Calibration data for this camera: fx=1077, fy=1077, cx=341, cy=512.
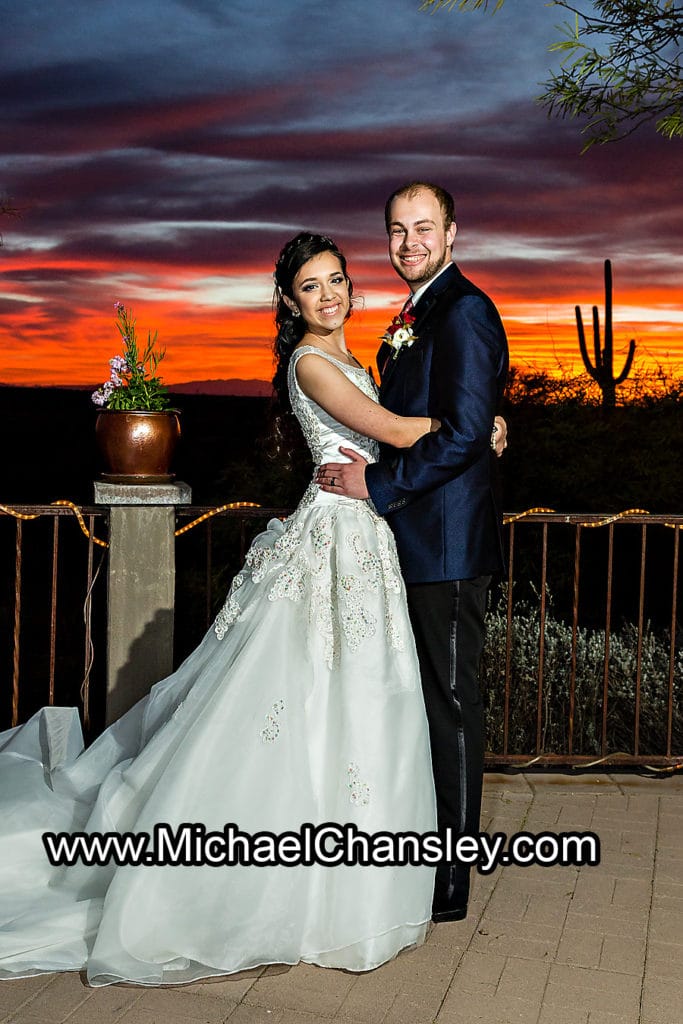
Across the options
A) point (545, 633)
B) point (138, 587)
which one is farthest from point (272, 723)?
point (545, 633)

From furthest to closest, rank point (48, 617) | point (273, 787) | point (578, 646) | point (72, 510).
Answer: point (48, 617) → point (578, 646) → point (72, 510) → point (273, 787)

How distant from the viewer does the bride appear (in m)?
2.90

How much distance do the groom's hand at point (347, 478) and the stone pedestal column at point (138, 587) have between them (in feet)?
4.10

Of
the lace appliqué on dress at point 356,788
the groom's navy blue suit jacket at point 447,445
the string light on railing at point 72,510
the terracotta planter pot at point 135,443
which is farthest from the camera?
the string light on railing at point 72,510

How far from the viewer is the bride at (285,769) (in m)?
2.90

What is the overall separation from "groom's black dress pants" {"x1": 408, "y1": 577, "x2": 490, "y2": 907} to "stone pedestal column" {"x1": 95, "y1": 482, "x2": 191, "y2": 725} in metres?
1.46

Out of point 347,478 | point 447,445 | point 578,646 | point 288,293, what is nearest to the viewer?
point 447,445

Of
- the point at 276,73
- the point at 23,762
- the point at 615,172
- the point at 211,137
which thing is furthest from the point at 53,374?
the point at 23,762

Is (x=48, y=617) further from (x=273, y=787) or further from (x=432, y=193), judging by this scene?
(x=432, y=193)

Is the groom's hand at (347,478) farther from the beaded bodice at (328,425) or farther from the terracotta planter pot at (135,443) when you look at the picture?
the terracotta planter pot at (135,443)

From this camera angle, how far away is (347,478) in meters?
3.26

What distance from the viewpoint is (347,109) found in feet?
27.5

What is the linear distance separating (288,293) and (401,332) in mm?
403

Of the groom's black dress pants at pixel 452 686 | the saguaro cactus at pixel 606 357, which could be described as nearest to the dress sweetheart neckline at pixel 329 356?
the groom's black dress pants at pixel 452 686
